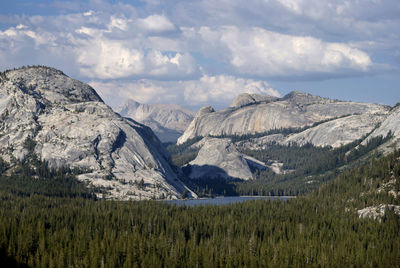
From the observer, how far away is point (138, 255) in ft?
554

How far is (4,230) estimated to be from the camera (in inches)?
6870

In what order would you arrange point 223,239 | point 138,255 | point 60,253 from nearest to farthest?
point 60,253 < point 138,255 < point 223,239

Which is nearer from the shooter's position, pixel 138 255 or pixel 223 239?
pixel 138 255

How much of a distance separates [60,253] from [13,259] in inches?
578

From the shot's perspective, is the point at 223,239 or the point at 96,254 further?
the point at 223,239

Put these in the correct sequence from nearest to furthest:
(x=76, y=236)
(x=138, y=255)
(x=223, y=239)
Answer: (x=138, y=255) < (x=76, y=236) < (x=223, y=239)

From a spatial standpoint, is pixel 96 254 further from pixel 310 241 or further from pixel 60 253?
pixel 310 241

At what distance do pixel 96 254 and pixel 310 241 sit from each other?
74728 millimetres

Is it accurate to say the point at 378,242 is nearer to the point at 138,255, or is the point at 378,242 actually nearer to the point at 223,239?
the point at 223,239

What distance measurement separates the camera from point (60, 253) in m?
156

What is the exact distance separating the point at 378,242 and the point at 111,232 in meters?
93.8

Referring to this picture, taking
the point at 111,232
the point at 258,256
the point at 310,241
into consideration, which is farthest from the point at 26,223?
the point at 310,241

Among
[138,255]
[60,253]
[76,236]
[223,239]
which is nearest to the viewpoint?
[60,253]


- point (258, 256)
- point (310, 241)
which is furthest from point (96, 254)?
point (310, 241)
